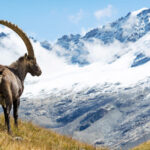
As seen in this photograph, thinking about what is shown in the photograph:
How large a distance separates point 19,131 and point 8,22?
4.35 metres

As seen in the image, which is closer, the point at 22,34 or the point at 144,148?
the point at 144,148

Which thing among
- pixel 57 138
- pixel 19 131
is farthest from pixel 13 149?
pixel 57 138

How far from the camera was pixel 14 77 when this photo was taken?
12.7 m

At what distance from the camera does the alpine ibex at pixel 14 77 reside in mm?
11500

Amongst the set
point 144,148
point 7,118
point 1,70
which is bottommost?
point 144,148

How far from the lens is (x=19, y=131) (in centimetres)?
1340

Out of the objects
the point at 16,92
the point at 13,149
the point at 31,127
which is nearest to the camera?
the point at 13,149

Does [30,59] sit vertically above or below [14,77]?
above

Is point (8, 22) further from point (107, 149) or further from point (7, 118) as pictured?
point (107, 149)

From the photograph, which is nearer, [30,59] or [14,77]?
[14,77]

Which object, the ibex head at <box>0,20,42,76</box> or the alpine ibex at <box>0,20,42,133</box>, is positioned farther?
the ibex head at <box>0,20,42,76</box>

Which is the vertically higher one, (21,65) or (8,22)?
(8,22)

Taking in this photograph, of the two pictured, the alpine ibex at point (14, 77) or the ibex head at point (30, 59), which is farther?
the ibex head at point (30, 59)

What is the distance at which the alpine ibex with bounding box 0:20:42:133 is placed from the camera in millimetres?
11500
